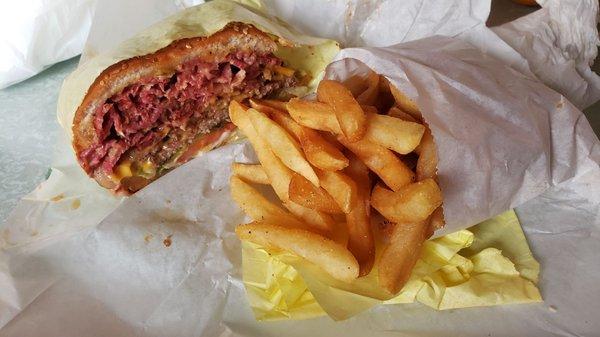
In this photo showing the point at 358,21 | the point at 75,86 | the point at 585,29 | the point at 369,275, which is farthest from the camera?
the point at 358,21

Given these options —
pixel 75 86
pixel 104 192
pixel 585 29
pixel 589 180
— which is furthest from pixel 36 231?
pixel 585 29

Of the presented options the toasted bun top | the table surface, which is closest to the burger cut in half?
the toasted bun top

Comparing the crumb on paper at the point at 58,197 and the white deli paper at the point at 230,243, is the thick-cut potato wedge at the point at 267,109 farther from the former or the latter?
the crumb on paper at the point at 58,197

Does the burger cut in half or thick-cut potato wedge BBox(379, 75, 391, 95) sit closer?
thick-cut potato wedge BBox(379, 75, 391, 95)

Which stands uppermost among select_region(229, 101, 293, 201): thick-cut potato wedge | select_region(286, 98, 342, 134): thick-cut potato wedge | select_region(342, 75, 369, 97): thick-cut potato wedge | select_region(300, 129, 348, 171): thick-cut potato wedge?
select_region(286, 98, 342, 134): thick-cut potato wedge

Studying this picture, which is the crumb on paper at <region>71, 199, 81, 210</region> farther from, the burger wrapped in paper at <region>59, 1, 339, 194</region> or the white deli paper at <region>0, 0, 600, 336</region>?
the burger wrapped in paper at <region>59, 1, 339, 194</region>

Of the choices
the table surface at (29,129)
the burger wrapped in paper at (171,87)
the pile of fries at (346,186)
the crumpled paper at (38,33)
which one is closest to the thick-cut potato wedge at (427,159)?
the pile of fries at (346,186)

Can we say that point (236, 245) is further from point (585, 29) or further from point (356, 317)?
point (585, 29)

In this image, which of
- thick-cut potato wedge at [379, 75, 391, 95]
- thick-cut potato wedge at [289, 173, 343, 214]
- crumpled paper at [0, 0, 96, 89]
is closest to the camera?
thick-cut potato wedge at [289, 173, 343, 214]
